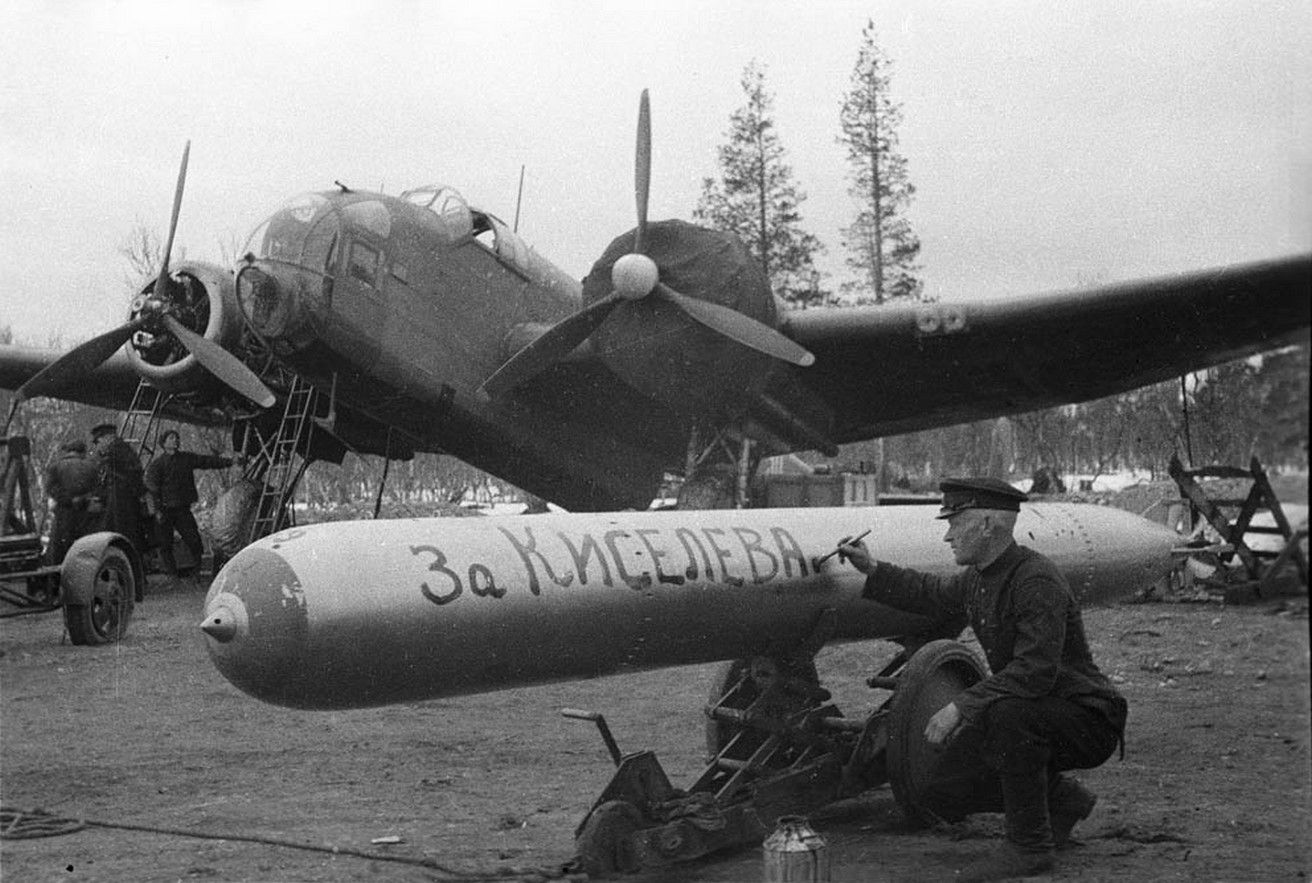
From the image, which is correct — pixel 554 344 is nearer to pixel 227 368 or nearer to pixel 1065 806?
pixel 227 368

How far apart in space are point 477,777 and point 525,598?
7.80 ft

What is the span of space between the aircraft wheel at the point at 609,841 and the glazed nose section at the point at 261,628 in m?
1.15

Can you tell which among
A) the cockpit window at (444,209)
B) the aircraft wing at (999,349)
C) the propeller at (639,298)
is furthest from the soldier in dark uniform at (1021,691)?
the cockpit window at (444,209)

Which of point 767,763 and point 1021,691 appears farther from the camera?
point 767,763

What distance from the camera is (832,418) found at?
15.2 metres

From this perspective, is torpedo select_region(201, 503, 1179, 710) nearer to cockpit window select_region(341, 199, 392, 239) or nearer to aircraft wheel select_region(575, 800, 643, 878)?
aircraft wheel select_region(575, 800, 643, 878)

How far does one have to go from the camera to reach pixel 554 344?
1162 centimetres

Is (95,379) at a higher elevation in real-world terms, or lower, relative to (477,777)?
higher

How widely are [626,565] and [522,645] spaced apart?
0.54 m

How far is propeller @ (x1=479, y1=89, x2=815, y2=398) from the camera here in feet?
35.9

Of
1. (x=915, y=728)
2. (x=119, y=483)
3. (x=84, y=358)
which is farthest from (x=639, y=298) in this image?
(x=119, y=483)

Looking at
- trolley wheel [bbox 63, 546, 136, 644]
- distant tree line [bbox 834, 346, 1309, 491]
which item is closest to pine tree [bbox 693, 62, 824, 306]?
distant tree line [bbox 834, 346, 1309, 491]

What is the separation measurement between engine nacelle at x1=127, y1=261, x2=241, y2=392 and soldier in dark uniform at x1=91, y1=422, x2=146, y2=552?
90cm

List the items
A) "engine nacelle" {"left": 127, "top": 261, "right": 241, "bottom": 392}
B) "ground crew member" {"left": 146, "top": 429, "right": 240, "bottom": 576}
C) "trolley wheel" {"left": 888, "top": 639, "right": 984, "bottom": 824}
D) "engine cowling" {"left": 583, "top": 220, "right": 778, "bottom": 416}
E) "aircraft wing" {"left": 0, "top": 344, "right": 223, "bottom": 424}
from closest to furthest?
"trolley wheel" {"left": 888, "top": 639, "right": 984, "bottom": 824}, "engine cowling" {"left": 583, "top": 220, "right": 778, "bottom": 416}, "engine nacelle" {"left": 127, "top": 261, "right": 241, "bottom": 392}, "ground crew member" {"left": 146, "top": 429, "right": 240, "bottom": 576}, "aircraft wing" {"left": 0, "top": 344, "right": 223, "bottom": 424}
